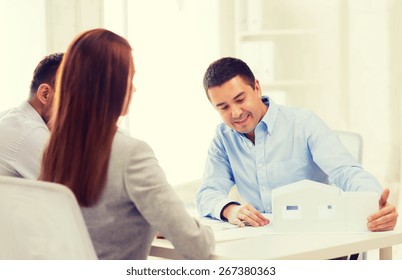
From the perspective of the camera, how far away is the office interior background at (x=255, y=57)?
13.7 feet

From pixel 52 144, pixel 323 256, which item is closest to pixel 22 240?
pixel 52 144

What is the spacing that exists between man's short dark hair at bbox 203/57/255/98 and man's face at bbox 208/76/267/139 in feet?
0.05

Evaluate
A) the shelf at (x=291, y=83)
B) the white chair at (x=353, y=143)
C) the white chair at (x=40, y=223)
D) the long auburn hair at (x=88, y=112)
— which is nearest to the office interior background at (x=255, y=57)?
the shelf at (x=291, y=83)

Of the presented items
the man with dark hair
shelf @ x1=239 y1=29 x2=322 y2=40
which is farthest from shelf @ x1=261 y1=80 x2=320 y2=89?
the man with dark hair

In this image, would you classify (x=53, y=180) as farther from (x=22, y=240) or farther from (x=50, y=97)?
(x=50, y=97)

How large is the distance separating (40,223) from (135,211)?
25 cm

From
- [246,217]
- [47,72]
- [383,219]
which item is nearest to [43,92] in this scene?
[47,72]

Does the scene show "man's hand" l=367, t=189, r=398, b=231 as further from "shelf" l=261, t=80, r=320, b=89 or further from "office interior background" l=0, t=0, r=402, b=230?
"shelf" l=261, t=80, r=320, b=89

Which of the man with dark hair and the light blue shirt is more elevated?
the man with dark hair

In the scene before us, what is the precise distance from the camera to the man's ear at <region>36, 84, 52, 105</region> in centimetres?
237

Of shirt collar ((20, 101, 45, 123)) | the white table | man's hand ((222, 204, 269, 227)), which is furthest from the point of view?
shirt collar ((20, 101, 45, 123))

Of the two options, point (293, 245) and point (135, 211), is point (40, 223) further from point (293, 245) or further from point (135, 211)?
point (293, 245)

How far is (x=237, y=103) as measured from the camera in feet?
8.52

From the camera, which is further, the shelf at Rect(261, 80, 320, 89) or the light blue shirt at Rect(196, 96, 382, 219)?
the shelf at Rect(261, 80, 320, 89)
